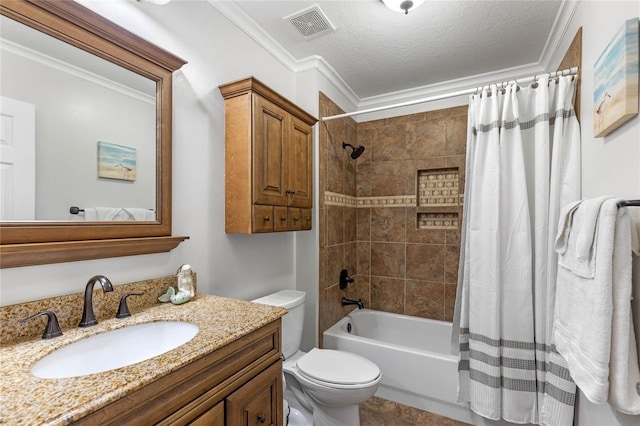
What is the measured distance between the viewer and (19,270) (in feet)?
3.05

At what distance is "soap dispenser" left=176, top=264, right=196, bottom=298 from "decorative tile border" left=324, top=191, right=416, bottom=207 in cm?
139

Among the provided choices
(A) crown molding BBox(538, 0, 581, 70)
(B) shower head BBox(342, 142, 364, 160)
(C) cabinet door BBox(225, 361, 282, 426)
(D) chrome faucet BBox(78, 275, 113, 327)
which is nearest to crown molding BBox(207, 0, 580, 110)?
(A) crown molding BBox(538, 0, 581, 70)

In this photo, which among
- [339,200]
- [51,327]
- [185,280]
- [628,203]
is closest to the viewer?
[628,203]

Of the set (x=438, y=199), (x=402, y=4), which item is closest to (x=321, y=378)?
(x=438, y=199)

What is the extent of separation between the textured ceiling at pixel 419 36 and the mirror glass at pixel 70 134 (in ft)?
3.18

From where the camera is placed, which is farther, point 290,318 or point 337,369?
point 290,318

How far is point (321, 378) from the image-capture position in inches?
62.4

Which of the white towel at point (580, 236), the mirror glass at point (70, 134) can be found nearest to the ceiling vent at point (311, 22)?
the mirror glass at point (70, 134)

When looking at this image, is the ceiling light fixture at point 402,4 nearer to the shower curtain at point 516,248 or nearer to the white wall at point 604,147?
the shower curtain at point 516,248

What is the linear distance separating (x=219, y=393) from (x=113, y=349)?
431 millimetres

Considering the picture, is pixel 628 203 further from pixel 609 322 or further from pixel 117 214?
pixel 117 214

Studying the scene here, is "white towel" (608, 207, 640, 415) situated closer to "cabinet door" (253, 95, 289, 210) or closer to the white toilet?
the white toilet

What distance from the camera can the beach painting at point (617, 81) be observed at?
2.96 feet

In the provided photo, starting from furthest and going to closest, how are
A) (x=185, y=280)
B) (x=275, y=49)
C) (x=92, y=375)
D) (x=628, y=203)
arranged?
(x=275, y=49) → (x=185, y=280) → (x=628, y=203) → (x=92, y=375)
